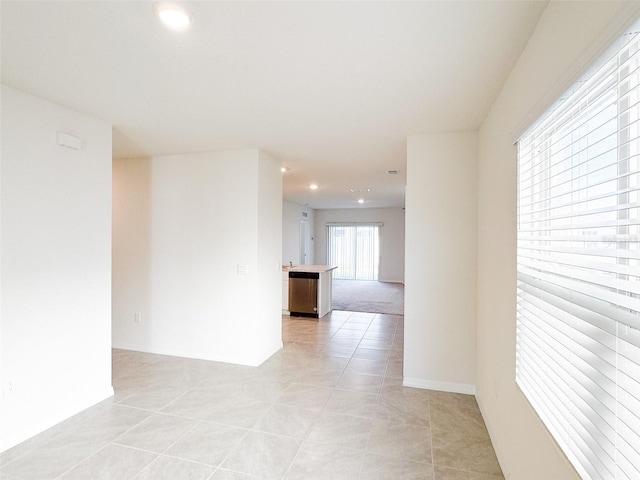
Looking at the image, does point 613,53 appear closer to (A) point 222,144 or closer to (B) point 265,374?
(A) point 222,144

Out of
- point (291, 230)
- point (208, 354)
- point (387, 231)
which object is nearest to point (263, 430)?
point (208, 354)

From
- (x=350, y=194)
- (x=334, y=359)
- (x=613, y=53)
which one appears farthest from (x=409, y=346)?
(x=350, y=194)

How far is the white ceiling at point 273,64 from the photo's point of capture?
151 cm

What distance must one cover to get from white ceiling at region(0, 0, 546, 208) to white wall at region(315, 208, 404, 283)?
25.8 feet

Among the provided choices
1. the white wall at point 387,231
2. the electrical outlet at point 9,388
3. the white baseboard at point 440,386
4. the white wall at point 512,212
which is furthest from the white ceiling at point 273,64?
the white wall at point 387,231

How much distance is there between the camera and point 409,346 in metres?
3.29

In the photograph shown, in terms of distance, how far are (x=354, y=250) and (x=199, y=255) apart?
808cm

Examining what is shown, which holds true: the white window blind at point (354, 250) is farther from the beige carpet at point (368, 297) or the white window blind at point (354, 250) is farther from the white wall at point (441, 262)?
the white wall at point (441, 262)

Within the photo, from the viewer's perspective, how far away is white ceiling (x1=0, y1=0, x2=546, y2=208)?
59.4 inches

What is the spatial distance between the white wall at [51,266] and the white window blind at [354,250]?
8913 mm

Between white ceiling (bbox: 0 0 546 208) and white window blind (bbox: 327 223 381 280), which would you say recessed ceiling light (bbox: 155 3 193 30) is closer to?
white ceiling (bbox: 0 0 546 208)

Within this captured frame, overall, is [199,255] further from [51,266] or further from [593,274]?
[593,274]

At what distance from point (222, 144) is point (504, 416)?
11.5 ft

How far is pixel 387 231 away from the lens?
11031mm
